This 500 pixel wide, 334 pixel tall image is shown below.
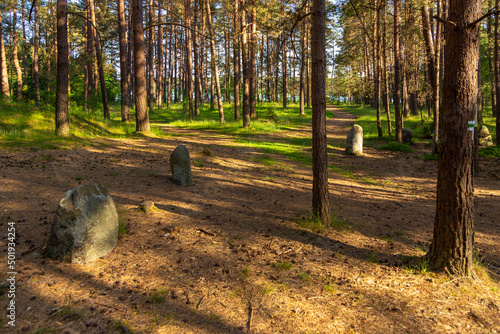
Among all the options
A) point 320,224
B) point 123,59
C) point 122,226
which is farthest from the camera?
point 123,59

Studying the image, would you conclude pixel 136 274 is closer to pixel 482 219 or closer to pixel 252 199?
pixel 252 199

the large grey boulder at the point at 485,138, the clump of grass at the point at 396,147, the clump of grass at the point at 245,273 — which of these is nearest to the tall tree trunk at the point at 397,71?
the clump of grass at the point at 396,147

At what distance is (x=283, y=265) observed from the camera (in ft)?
13.4

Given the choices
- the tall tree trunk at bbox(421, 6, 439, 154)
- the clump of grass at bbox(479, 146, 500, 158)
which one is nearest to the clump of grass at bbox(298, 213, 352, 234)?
the tall tree trunk at bbox(421, 6, 439, 154)

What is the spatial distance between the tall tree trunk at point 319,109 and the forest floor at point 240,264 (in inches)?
18.8

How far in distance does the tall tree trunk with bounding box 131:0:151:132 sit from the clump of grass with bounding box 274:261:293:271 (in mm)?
11297

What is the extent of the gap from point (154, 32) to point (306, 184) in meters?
33.9

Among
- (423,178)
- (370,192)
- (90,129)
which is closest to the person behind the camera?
(370,192)

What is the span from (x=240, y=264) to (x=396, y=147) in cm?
1274

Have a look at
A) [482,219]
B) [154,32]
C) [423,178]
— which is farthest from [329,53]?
[482,219]

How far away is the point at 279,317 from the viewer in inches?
122

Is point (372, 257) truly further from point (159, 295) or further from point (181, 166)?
point (181, 166)

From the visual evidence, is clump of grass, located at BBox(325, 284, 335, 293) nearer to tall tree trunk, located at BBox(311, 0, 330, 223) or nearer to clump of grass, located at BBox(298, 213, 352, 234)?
clump of grass, located at BBox(298, 213, 352, 234)

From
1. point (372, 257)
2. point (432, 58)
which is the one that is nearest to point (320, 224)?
point (372, 257)
